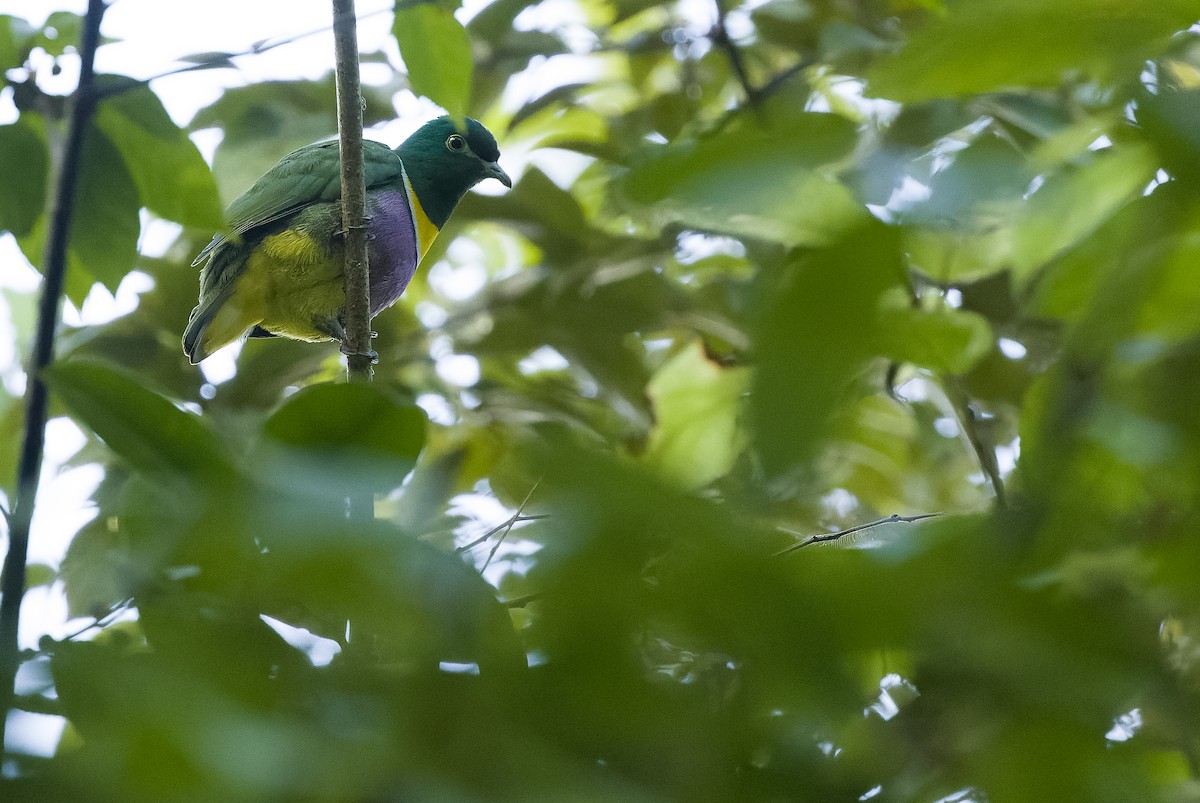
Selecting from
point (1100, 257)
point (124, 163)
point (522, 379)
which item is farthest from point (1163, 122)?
point (522, 379)

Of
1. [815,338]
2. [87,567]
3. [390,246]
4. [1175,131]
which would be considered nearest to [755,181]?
[815,338]

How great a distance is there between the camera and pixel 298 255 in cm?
393

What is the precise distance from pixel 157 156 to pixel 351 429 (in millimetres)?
896

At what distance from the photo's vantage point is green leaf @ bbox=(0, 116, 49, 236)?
5.18 ft

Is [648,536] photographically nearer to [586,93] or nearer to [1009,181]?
[1009,181]

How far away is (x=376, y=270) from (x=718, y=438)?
3075 mm

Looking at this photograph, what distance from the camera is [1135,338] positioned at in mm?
628

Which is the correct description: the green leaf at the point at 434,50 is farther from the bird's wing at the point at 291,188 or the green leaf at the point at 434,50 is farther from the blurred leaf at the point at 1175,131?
the bird's wing at the point at 291,188

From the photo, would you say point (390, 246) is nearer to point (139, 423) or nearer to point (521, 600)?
point (139, 423)

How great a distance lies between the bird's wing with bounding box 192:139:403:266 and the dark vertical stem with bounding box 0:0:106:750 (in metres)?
2.29

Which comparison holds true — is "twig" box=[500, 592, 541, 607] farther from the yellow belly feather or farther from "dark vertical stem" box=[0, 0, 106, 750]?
the yellow belly feather

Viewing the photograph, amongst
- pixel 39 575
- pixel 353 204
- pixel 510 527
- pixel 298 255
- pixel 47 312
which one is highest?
pixel 510 527

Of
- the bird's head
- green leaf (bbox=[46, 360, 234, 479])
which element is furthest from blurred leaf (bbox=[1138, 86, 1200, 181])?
the bird's head

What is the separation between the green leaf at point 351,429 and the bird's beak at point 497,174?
12.1ft
